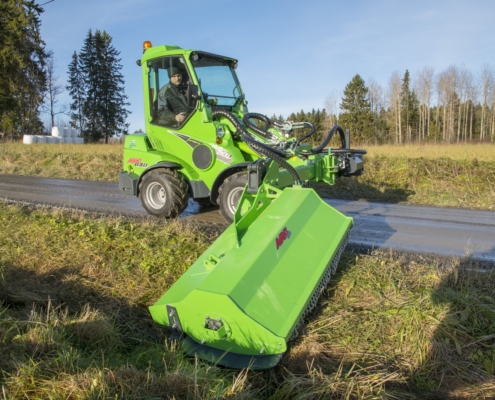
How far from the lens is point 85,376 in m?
2.34

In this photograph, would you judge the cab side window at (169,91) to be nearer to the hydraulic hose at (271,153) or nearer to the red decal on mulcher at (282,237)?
the hydraulic hose at (271,153)

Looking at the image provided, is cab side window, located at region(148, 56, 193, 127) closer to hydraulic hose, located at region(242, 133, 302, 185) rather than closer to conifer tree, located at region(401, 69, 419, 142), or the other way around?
hydraulic hose, located at region(242, 133, 302, 185)

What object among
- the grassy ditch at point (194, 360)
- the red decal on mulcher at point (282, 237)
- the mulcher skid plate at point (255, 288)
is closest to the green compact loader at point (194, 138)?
the grassy ditch at point (194, 360)

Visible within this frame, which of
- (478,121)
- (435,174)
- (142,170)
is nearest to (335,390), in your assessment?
(142,170)

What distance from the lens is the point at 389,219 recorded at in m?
7.13

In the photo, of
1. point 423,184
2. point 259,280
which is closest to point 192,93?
point 259,280

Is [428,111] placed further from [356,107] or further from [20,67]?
[20,67]

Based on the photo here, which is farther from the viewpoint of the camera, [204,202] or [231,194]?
[204,202]

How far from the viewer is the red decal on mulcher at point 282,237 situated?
3.47 m

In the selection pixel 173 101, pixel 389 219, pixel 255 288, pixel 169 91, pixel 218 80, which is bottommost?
pixel 389 219

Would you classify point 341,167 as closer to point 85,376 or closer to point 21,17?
point 85,376

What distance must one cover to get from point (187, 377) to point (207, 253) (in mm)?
1479

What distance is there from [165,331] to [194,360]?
60cm

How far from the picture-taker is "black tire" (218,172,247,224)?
6266 mm
